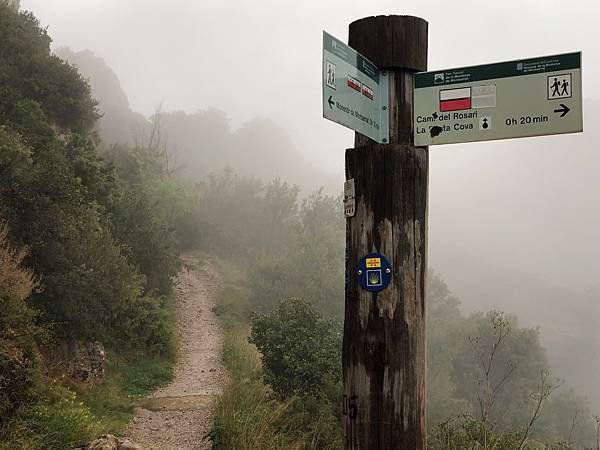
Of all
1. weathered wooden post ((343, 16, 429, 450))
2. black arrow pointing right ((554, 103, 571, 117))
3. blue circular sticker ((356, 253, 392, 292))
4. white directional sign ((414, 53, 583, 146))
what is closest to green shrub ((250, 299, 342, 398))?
weathered wooden post ((343, 16, 429, 450))

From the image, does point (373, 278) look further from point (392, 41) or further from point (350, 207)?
point (392, 41)

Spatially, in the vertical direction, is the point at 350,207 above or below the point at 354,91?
below

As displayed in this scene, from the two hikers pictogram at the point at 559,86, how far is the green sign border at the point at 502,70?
0.04m

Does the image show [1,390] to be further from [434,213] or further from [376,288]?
[434,213]

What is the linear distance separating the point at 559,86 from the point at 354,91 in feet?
2.85

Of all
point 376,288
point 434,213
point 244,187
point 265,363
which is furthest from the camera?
point 434,213

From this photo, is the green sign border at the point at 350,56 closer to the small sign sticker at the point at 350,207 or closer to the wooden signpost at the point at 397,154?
the wooden signpost at the point at 397,154

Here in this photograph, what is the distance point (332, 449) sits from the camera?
7.42 m

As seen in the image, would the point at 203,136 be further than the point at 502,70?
Yes

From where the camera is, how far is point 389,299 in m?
2.28

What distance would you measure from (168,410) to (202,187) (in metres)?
31.7

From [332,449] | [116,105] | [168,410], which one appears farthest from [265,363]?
[116,105]

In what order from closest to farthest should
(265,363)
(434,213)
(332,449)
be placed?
(332,449) < (265,363) < (434,213)

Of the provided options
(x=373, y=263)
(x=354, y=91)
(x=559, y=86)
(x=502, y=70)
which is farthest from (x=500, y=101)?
(x=373, y=263)
